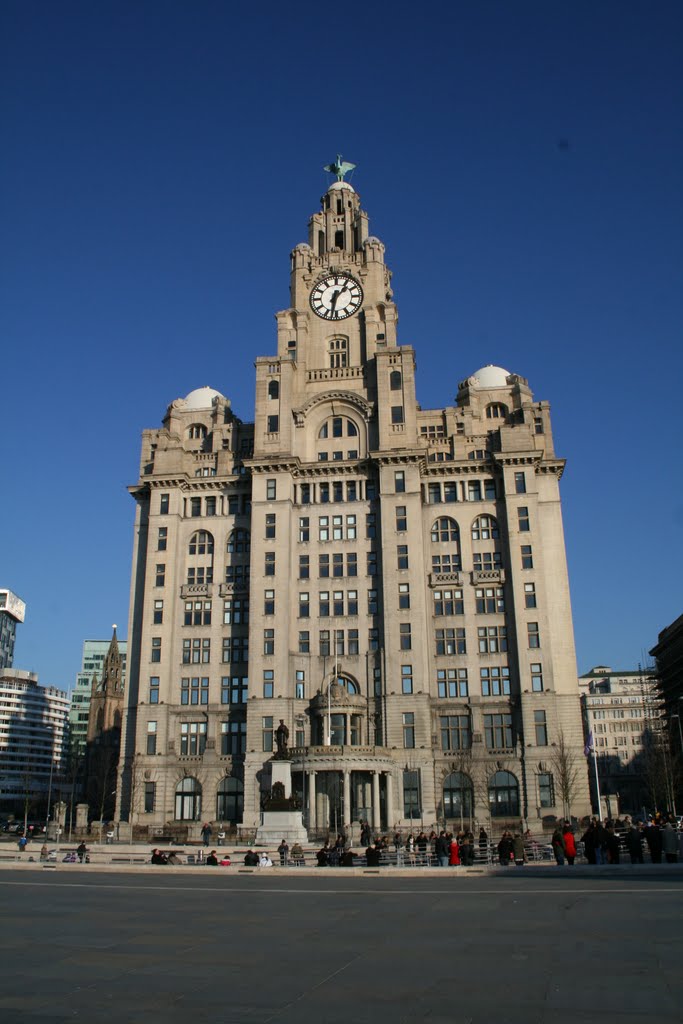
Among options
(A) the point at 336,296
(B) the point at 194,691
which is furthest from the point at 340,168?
(B) the point at 194,691

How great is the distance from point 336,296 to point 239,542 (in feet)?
110

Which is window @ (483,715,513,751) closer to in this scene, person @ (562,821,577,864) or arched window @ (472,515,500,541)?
arched window @ (472,515,500,541)

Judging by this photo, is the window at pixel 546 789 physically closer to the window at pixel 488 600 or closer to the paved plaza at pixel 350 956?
the window at pixel 488 600

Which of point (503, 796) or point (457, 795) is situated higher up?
point (457, 795)

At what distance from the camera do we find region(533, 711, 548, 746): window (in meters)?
85.4

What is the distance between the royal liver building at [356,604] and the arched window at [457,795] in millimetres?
140

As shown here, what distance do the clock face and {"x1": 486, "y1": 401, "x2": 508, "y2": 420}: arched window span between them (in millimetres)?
20496

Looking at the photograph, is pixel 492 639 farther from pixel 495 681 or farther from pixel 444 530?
pixel 444 530

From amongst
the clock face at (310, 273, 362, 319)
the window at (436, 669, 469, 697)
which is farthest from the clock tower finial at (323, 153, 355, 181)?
the window at (436, 669, 469, 697)

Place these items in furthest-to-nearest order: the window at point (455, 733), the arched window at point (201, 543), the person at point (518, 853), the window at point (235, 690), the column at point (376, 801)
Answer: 1. the arched window at point (201, 543)
2. the window at point (235, 690)
3. the window at point (455, 733)
4. the column at point (376, 801)
5. the person at point (518, 853)

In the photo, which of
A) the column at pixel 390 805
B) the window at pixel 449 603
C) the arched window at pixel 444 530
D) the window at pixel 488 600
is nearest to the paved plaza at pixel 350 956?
the column at pixel 390 805

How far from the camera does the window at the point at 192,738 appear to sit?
90375mm

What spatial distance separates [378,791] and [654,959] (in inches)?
2692

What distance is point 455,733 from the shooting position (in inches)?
3462
